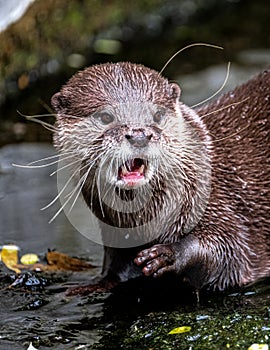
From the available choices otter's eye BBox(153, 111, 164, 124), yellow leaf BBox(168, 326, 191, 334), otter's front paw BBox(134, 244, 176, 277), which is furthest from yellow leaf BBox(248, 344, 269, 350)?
otter's eye BBox(153, 111, 164, 124)

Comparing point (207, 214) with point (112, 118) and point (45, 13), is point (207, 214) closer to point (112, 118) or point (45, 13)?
point (112, 118)

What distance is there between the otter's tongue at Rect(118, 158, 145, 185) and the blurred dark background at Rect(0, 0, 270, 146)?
2.53m

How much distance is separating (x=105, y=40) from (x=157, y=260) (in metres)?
→ 4.38

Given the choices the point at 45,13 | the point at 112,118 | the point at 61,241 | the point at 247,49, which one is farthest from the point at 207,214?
the point at 247,49

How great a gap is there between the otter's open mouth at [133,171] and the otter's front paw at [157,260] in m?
0.30

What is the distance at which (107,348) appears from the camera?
11.1 ft

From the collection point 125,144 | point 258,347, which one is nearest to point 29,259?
point 125,144

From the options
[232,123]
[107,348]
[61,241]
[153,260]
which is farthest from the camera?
[61,241]

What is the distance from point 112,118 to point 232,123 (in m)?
0.82

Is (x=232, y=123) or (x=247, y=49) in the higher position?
(x=247, y=49)

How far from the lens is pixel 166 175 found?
372 cm

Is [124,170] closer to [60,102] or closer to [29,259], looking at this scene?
[60,102]

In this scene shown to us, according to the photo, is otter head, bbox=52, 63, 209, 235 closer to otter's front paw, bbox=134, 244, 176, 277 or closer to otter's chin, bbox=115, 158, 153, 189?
otter's chin, bbox=115, 158, 153, 189

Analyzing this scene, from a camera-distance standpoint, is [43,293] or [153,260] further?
[43,293]
